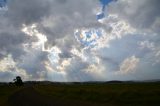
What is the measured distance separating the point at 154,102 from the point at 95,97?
1527 centimetres

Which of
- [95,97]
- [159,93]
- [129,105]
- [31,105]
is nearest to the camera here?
[129,105]

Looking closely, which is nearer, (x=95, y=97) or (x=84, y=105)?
(x=84, y=105)

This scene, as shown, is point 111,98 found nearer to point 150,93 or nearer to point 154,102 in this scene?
point 150,93

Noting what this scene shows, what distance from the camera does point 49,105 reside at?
37125 millimetres

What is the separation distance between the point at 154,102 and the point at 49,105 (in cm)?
1444

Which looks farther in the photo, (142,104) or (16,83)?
(16,83)

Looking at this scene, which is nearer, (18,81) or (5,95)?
(5,95)

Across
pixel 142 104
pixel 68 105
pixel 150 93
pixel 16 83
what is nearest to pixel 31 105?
pixel 68 105

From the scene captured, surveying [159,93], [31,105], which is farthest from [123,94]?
[31,105]

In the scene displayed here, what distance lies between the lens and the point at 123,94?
46.1 meters

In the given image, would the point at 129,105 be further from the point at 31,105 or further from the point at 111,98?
the point at 31,105

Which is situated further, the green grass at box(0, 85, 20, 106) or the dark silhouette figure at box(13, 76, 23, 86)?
the dark silhouette figure at box(13, 76, 23, 86)

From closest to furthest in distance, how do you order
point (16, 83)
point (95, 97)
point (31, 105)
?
point (31, 105) < point (95, 97) < point (16, 83)

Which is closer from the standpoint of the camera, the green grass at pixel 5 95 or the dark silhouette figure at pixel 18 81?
the green grass at pixel 5 95
